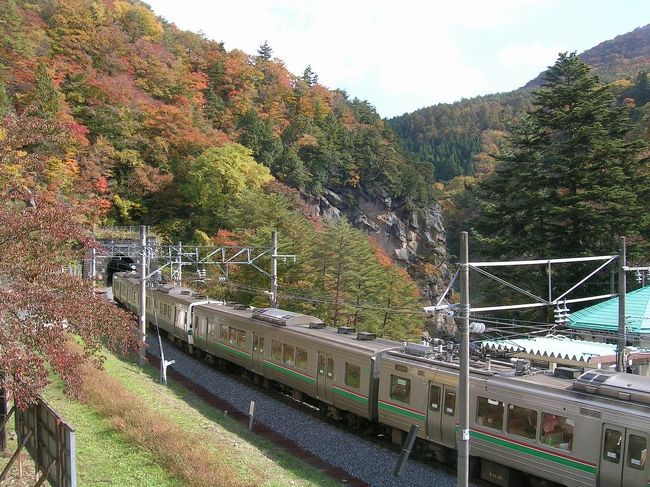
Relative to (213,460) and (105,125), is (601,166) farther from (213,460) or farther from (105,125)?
(105,125)

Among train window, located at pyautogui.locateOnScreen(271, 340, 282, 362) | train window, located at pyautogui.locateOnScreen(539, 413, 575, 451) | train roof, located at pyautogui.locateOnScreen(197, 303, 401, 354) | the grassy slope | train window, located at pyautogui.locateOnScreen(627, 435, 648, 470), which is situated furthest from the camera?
train window, located at pyautogui.locateOnScreen(271, 340, 282, 362)

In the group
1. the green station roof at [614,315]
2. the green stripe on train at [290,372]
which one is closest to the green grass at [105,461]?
the green stripe on train at [290,372]

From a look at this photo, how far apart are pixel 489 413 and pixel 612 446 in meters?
2.45

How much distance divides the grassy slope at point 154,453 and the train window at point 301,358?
7.79ft

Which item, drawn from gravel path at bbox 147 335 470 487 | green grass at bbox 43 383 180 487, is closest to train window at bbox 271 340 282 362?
gravel path at bbox 147 335 470 487

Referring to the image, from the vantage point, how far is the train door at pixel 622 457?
8.78 meters

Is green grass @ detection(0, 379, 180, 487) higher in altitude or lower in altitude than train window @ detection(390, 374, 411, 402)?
lower

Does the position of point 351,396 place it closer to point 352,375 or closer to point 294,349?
point 352,375

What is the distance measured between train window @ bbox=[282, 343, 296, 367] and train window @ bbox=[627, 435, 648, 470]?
9.81m

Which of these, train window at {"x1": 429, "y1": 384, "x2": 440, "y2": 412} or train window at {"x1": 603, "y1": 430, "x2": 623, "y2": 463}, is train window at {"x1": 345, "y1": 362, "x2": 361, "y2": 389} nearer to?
train window at {"x1": 429, "y1": 384, "x2": 440, "y2": 412}

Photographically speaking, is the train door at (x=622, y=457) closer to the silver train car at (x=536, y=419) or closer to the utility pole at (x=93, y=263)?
the silver train car at (x=536, y=419)

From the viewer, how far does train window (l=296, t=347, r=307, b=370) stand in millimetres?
16641

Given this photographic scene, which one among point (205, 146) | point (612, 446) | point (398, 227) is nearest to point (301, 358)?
point (612, 446)

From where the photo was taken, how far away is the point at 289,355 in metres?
17.4
